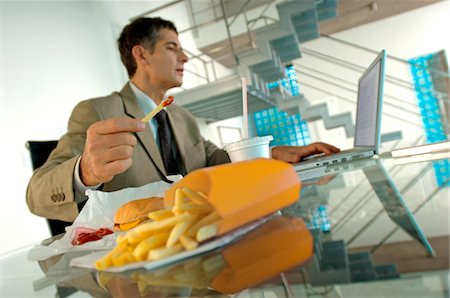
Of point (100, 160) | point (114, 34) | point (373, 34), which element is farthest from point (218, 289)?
point (373, 34)

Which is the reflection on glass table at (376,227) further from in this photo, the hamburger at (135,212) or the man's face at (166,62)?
the man's face at (166,62)

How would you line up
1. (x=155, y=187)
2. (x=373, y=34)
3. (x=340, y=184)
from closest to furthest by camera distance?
(x=340, y=184) < (x=155, y=187) < (x=373, y=34)

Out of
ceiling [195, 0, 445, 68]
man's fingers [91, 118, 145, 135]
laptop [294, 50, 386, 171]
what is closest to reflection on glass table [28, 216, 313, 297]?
man's fingers [91, 118, 145, 135]

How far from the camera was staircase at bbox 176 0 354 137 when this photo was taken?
3094 millimetres

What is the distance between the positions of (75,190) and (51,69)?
A: 8.44 ft

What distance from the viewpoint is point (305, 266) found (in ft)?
0.55

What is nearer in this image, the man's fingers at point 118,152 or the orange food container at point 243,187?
the orange food container at point 243,187

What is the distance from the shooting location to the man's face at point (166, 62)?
1308 mm

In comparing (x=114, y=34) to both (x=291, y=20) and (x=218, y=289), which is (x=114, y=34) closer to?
(x=291, y=20)

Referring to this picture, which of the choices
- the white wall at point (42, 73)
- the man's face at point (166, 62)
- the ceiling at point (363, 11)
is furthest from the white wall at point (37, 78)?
the ceiling at point (363, 11)

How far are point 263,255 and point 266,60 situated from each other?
308 centimetres

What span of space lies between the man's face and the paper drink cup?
2.65 ft

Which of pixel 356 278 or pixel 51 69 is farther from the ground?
pixel 51 69

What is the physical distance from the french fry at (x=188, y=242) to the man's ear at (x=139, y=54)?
3.88 ft
